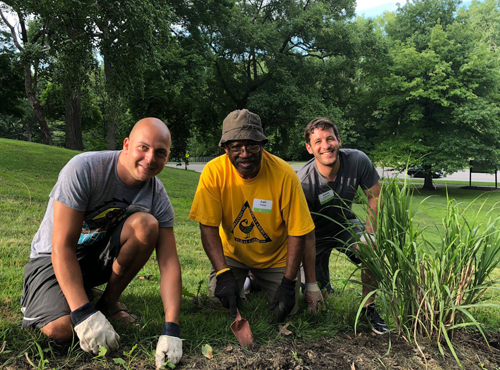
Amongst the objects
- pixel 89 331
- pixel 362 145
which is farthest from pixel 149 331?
pixel 362 145

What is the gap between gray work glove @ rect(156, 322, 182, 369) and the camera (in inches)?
73.5

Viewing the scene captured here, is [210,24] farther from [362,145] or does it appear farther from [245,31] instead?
[362,145]

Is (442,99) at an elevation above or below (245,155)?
above

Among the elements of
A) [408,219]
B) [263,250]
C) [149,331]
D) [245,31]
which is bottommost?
[149,331]

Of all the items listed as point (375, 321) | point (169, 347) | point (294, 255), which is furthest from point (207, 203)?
point (375, 321)

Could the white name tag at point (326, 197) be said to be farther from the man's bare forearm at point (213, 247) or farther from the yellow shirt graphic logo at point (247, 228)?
the man's bare forearm at point (213, 247)

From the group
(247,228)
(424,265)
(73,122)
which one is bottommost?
(424,265)

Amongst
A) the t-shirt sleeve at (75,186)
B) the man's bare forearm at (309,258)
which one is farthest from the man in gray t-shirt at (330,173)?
the t-shirt sleeve at (75,186)

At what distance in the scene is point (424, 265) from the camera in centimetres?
217

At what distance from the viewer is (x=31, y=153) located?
1073 centimetres

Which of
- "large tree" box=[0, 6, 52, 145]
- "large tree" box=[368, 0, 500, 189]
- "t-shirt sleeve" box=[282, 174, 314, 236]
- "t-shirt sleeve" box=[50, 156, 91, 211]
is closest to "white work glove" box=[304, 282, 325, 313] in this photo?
"t-shirt sleeve" box=[282, 174, 314, 236]

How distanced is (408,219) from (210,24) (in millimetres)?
15577

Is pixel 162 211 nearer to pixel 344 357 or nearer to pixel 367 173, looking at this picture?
pixel 344 357

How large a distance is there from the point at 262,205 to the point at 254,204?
6 centimetres
